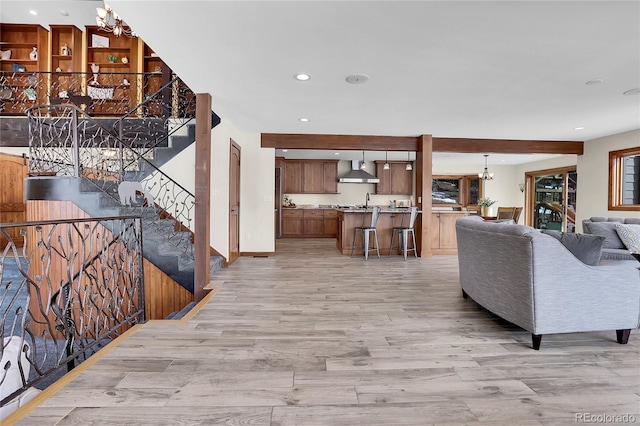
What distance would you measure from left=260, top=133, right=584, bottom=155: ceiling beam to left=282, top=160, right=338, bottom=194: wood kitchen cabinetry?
3.11 m

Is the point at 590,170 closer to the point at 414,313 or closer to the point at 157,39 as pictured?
the point at 414,313

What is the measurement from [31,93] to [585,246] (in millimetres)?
9709

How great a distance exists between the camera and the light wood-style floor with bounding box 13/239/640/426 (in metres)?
1.52

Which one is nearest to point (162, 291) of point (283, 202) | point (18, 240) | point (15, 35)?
point (18, 240)

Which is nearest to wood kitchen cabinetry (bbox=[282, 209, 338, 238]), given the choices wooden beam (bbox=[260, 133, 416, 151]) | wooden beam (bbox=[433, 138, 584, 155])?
wooden beam (bbox=[260, 133, 416, 151])

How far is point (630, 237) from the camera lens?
4.00 meters

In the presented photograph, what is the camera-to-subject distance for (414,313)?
9.66ft

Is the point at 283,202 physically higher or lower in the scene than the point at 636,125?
lower

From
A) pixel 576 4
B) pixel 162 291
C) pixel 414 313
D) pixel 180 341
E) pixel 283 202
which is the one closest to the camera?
pixel 576 4

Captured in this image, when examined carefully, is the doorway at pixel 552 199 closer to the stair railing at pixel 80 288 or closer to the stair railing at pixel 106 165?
the stair railing at pixel 106 165

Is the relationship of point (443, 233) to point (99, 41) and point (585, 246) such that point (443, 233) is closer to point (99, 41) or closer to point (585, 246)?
point (585, 246)

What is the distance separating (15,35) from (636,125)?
1316 centimetres

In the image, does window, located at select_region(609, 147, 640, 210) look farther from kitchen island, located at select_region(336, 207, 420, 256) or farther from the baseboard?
the baseboard

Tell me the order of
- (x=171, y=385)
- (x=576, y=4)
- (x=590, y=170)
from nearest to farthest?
(x=171, y=385)
(x=576, y=4)
(x=590, y=170)
